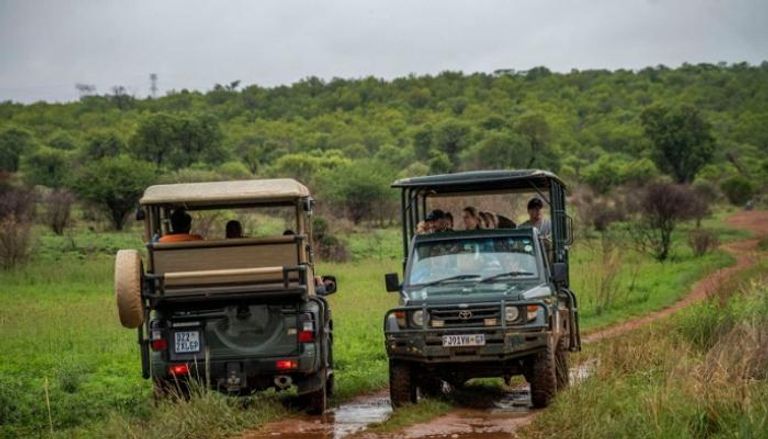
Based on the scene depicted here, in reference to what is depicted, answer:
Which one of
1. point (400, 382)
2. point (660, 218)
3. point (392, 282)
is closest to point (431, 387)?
point (400, 382)

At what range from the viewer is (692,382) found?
30.6ft

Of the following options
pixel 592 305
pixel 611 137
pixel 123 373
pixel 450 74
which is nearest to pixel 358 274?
pixel 592 305

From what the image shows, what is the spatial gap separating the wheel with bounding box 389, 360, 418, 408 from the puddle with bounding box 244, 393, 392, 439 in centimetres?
23

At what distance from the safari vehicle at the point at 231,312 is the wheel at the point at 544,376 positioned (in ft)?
7.05

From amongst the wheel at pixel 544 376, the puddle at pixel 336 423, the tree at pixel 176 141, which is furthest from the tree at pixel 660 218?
the tree at pixel 176 141

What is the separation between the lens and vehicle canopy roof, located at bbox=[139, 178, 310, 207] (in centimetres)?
1157

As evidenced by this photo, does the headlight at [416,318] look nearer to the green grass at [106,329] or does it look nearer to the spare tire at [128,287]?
the green grass at [106,329]

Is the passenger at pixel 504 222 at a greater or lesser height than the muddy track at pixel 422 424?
greater

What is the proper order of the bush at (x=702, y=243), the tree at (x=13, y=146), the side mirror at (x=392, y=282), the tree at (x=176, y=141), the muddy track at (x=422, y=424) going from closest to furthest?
the muddy track at (x=422, y=424), the side mirror at (x=392, y=282), the bush at (x=702, y=243), the tree at (x=176, y=141), the tree at (x=13, y=146)

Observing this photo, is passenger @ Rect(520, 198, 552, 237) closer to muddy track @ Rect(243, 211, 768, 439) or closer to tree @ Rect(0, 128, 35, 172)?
muddy track @ Rect(243, 211, 768, 439)

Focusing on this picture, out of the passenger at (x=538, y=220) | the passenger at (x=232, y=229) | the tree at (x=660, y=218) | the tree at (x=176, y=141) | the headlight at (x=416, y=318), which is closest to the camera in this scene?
the headlight at (x=416, y=318)

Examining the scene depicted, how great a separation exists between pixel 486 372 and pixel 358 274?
19.0 m

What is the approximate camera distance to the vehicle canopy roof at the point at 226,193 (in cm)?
1157

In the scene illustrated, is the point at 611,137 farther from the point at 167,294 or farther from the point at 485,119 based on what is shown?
the point at 167,294
